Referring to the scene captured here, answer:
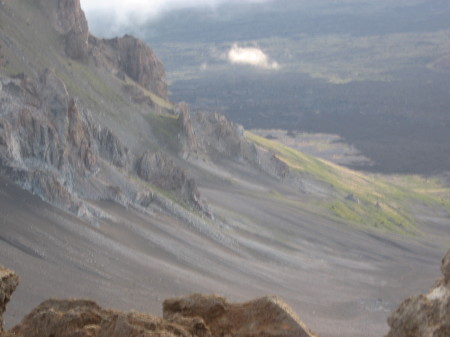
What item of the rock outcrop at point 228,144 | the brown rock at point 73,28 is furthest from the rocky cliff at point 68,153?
the rock outcrop at point 228,144

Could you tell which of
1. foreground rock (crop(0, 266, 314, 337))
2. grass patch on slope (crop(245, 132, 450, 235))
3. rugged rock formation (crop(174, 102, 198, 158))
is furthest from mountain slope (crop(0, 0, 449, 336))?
foreground rock (crop(0, 266, 314, 337))

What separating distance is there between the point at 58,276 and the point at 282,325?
37.8 meters

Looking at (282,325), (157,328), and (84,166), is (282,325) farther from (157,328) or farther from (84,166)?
(84,166)

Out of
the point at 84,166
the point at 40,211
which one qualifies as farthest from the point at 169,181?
the point at 40,211

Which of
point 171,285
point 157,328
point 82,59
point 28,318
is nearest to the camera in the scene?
point 157,328

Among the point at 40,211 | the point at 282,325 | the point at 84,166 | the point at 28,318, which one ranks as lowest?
the point at 28,318

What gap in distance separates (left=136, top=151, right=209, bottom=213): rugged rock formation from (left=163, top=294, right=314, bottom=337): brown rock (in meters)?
66.2

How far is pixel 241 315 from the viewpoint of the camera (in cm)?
1862

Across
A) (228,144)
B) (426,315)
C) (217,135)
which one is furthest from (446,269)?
(217,135)

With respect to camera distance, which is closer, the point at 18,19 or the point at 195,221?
the point at 195,221

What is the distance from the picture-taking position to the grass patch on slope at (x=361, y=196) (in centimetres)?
11662

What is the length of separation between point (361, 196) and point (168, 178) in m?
51.4

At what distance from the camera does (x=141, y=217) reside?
240 feet

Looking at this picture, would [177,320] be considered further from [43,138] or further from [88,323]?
[43,138]
